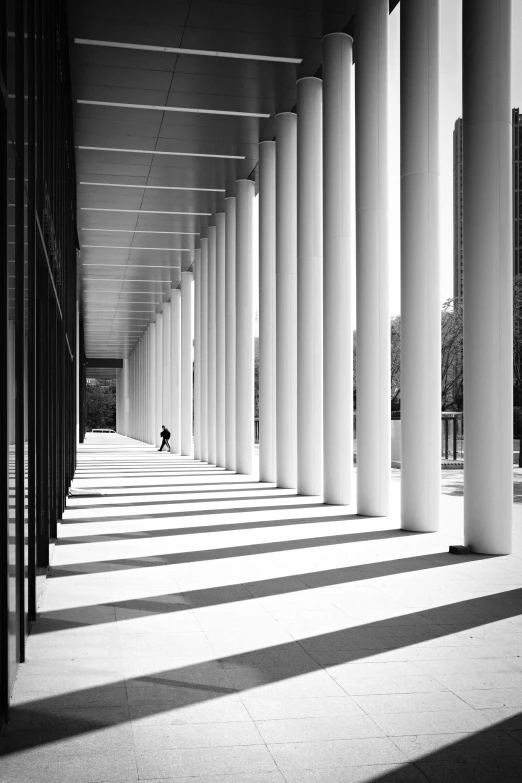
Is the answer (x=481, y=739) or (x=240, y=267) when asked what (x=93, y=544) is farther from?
(x=240, y=267)

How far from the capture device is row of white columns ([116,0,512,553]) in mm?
10836

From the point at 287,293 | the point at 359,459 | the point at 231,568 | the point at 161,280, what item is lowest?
the point at 231,568

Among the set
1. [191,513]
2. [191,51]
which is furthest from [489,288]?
[191,51]

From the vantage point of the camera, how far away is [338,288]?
55.6 ft

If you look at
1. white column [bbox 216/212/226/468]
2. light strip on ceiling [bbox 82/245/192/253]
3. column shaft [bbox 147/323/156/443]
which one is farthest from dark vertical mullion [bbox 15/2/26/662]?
column shaft [bbox 147/323/156/443]

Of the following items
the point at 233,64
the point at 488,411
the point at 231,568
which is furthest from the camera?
the point at 233,64

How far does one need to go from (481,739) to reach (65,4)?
541 inches

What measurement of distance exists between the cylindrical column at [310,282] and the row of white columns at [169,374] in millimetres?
22210

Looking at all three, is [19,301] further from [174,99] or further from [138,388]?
[138,388]

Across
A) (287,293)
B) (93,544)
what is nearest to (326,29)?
(287,293)

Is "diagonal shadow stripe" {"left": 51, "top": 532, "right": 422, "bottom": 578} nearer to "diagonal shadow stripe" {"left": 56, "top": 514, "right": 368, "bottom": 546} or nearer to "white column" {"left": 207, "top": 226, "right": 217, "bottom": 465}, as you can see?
"diagonal shadow stripe" {"left": 56, "top": 514, "right": 368, "bottom": 546}

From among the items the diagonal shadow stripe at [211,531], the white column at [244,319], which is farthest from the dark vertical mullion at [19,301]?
the white column at [244,319]

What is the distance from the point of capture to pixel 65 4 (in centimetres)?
1455

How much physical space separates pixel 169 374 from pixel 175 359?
203 cm
